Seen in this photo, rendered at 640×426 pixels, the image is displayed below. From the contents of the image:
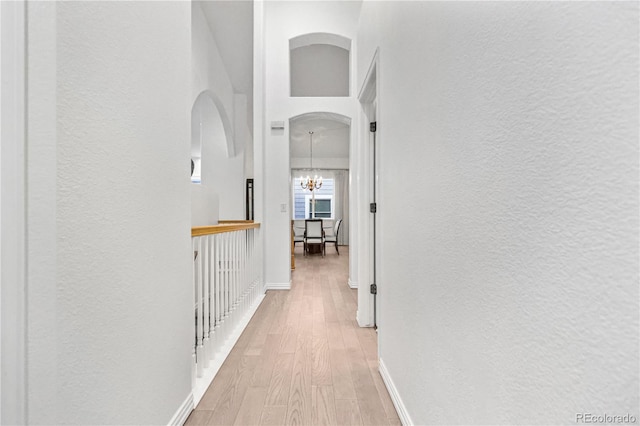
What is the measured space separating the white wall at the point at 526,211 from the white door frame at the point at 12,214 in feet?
3.36

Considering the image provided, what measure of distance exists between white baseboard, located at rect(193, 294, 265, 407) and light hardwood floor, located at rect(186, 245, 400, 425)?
0.11ft

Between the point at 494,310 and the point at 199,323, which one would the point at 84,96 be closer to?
the point at 494,310

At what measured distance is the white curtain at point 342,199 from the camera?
11.0 m

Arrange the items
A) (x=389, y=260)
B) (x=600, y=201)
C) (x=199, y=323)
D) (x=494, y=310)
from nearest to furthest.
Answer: (x=600, y=201) → (x=494, y=310) → (x=389, y=260) → (x=199, y=323)

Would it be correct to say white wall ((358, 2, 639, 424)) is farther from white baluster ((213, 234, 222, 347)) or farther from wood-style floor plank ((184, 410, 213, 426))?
white baluster ((213, 234, 222, 347))

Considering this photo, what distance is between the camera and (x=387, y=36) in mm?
1865

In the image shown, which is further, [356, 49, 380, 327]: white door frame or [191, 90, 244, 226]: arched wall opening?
[191, 90, 244, 226]: arched wall opening

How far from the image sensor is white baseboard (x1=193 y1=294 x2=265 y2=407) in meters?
1.80

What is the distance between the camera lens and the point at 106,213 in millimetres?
1020

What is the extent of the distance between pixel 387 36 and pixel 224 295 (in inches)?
82.5

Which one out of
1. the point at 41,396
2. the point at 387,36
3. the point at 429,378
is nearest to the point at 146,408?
the point at 41,396

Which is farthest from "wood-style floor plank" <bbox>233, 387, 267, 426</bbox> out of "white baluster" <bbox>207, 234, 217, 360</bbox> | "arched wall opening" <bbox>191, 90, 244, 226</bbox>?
"arched wall opening" <bbox>191, 90, 244, 226</bbox>

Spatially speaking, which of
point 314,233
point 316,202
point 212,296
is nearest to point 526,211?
point 212,296

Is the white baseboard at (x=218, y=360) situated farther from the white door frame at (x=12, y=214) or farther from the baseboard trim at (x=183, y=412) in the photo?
the white door frame at (x=12, y=214)
